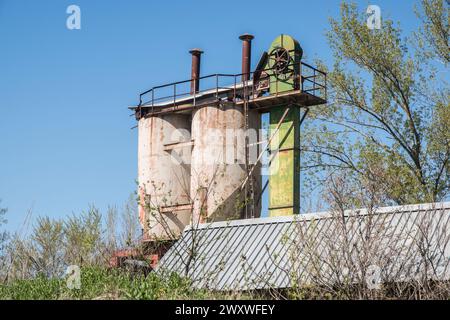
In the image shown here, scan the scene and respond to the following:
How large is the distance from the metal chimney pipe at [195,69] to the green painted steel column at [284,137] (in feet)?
12.1

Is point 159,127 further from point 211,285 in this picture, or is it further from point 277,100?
point 211,285

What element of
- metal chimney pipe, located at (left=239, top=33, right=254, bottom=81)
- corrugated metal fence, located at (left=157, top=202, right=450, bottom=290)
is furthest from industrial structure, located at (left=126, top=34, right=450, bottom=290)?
corrugated metal fence, located at (left=157, top=202, right=450, bottom=290)

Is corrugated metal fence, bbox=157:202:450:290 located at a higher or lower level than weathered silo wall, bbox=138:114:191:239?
lower

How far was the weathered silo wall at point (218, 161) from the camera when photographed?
29703 millimetres

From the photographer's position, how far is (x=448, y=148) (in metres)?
33.2

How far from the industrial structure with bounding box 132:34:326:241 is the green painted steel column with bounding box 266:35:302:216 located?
0.04 metres

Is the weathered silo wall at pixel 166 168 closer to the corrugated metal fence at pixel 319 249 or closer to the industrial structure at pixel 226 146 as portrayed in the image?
the industrial structure at pixel 226 146

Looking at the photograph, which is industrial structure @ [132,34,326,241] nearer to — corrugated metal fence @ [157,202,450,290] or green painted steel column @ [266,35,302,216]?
green painted steel column @ [266,35,302,216]

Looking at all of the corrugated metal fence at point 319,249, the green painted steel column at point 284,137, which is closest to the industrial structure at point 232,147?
the green painted steel column at point 284,137

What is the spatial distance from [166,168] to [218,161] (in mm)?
2726

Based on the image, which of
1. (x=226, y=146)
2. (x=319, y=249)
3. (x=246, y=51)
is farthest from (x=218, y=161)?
(x=319, y=249)

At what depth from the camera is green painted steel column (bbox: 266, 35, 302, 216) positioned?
95.5 feet

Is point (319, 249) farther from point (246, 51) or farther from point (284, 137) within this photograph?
point (246, 51)

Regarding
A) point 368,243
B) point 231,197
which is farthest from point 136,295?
point 231,197
